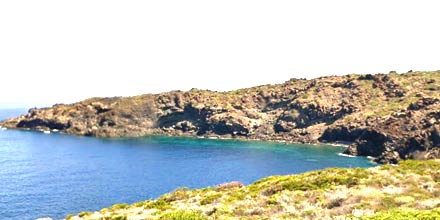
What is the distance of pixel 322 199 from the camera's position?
29.7m

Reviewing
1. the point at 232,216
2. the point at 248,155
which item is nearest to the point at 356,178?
the point at 232,216

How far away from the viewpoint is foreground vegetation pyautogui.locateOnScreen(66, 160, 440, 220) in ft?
81.2

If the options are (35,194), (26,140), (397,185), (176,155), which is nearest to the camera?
(397,185)

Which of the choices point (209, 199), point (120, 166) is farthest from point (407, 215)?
point (120, 166)

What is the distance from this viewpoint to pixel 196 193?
4150 centimetres

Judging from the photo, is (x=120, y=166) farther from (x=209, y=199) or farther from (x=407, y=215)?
(x=407, y=215)

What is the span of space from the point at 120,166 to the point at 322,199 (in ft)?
354

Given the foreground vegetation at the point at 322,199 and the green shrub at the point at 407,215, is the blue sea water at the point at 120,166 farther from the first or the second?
the green shrub at the point at 407,215

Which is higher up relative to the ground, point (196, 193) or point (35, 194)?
point (196, 193)

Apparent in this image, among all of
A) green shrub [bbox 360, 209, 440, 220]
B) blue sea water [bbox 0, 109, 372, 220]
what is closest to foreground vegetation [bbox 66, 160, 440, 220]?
green shrub [bbox 360, 209, 440, 220]

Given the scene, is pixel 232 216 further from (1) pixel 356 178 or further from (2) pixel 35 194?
(2) pixel 35 194

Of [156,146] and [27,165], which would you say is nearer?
[27,165]

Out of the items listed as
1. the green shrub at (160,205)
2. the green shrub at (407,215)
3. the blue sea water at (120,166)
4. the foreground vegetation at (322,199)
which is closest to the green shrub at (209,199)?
the foreground vegetation at (322,199)

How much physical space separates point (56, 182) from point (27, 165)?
33399 millimetres
